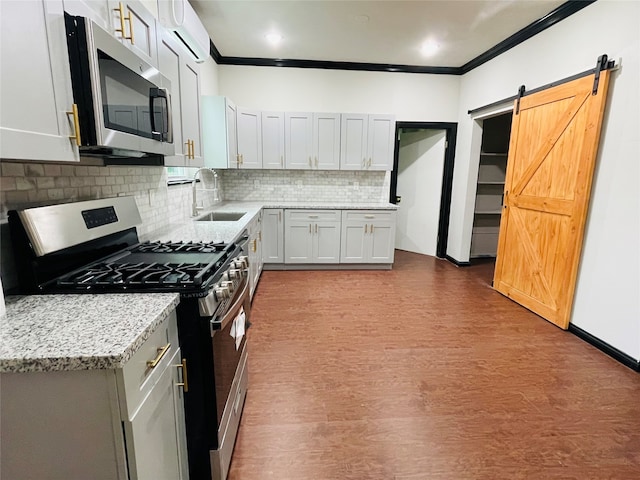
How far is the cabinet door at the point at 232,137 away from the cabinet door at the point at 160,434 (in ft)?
10.6

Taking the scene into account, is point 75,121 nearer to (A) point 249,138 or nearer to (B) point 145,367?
(B) point 145,367

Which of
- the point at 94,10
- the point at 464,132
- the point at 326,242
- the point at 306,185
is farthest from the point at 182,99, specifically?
the point at 464,132

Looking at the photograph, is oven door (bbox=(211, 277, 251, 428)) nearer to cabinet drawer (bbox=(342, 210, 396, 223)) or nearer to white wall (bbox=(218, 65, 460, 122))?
cabinet drawer (bbox=(342, 210, 396, 223))

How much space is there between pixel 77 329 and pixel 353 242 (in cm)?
374

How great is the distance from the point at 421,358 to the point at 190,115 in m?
2.42

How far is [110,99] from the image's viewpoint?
118 cm

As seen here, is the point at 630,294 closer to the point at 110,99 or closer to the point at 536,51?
the point at 536,51

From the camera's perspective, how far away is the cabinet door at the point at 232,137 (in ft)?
12.6

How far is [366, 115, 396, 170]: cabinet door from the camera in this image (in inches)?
175

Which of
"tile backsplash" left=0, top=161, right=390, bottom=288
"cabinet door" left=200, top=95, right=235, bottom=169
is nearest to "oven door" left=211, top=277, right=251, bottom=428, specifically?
"tile backsplash" left=0, top=161, right=390, bottom=288

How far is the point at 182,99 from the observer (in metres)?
2.16

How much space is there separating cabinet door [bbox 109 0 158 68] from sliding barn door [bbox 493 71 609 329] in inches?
122

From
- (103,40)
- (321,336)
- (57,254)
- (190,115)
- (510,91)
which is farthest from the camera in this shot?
(510,91)

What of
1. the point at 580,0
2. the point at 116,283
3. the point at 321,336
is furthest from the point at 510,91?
the point at 116,283
